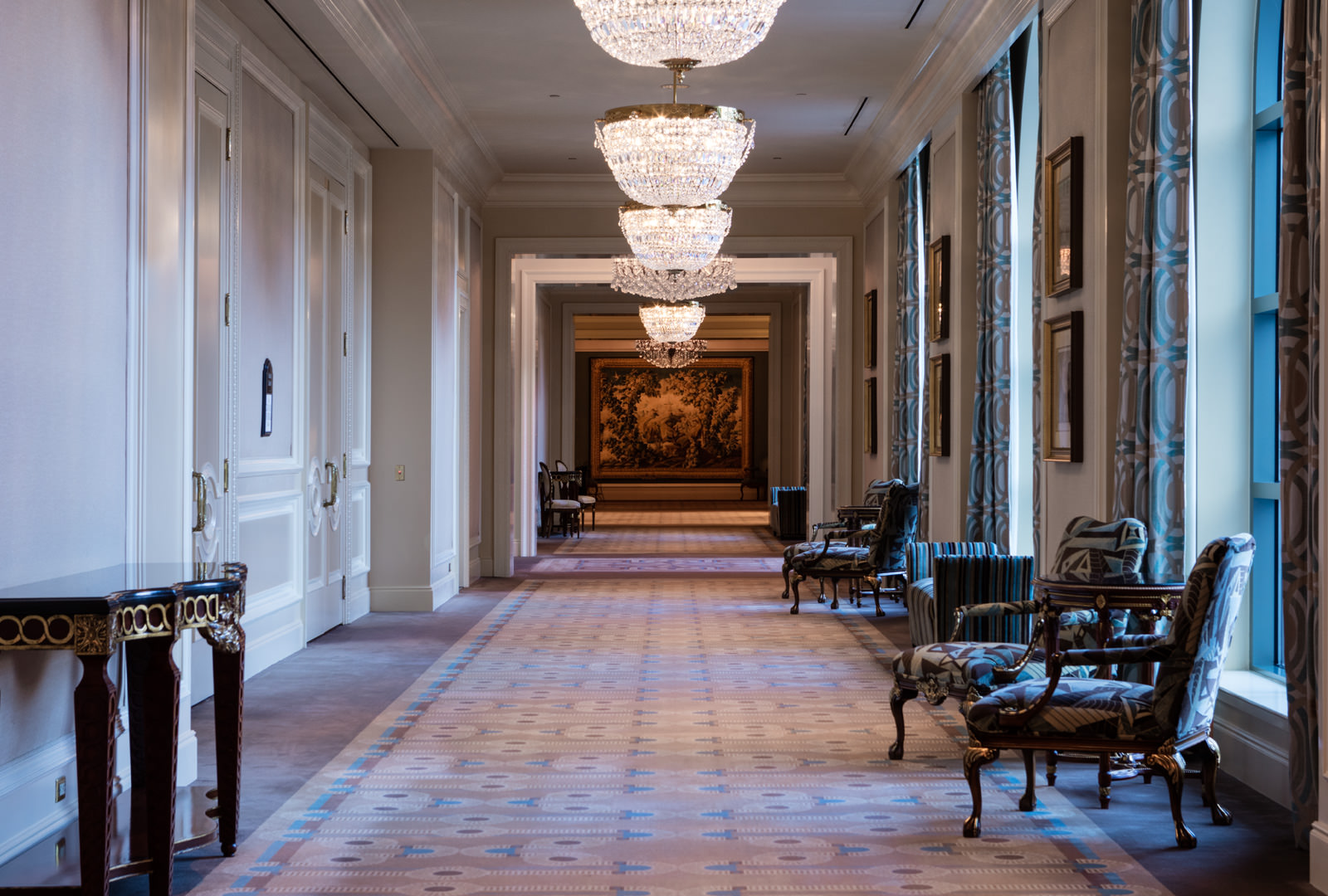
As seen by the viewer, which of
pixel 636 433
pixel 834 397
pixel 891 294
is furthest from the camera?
Answer: pixel 636 433

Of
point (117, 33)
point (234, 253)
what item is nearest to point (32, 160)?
point (117, 33)

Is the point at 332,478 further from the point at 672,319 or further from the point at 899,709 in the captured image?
the point at 672,319

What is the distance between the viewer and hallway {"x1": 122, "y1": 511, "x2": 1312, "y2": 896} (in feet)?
12.2

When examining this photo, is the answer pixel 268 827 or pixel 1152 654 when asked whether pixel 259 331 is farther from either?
pixel 1152 654

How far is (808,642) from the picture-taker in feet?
27.7

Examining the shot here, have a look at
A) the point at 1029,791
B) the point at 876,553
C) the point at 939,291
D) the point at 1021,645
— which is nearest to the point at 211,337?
the point at 1021,645

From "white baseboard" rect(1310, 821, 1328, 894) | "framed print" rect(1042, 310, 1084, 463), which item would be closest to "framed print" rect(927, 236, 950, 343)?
"framed print" rect(1042, 310, 1084, 463)

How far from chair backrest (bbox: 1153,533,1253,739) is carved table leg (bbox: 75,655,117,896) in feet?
10.1

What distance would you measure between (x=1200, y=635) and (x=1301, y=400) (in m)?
0.80

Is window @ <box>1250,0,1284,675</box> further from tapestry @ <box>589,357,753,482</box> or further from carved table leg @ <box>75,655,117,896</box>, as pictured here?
tapestry @ <box>589,357,753,482</box>

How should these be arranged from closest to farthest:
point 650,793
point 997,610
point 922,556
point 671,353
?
point 650,793 → point 997,610 → point 922,556 → point 671,353

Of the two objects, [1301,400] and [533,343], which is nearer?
[1301,400]

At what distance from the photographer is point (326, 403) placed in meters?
8.73

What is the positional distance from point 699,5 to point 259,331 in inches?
141
